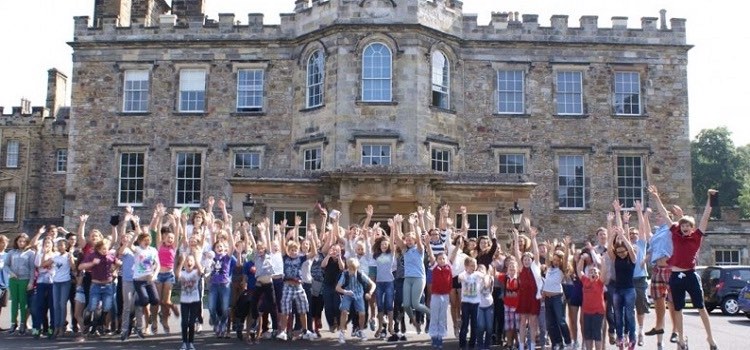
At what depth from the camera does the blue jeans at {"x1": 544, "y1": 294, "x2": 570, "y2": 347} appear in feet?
38.3

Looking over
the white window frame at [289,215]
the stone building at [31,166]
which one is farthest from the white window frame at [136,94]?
the stone building at [31,166]

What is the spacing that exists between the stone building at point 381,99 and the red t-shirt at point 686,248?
1690 cm

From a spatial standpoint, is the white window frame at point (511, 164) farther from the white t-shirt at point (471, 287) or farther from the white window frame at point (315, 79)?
the white t-shirt at point (471, 287)

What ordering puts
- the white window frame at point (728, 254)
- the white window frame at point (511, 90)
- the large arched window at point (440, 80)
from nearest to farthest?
the large arched window at point (440, 80) → the white window frame at point (511, 90) → the white window frame at point (728, 254)

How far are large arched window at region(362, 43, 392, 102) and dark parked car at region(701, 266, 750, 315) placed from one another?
39.0 feet

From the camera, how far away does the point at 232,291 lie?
1373cm

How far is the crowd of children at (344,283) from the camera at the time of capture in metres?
11.7

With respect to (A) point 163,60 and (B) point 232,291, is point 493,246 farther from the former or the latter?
(A) point 163,60

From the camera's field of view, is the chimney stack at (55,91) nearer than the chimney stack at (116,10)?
No

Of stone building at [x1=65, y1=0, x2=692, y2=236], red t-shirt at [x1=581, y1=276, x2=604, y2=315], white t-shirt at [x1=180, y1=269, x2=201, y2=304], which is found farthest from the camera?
stone building at [x1=65, y1=0, x2=692, y2=236]

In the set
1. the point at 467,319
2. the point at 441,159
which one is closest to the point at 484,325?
the point at 467,319

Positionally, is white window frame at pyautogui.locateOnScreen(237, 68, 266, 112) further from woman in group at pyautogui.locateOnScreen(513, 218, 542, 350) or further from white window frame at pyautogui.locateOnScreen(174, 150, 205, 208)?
woman in group at pyautogui.locateOnScreen(513, 218, 542, 350)

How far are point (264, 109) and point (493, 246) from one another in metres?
17.4

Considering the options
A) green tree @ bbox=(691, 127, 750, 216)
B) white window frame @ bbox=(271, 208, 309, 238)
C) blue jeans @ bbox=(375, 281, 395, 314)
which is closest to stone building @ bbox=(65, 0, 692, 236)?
white window frame @ bbox=(271, 208, 309, 238)
